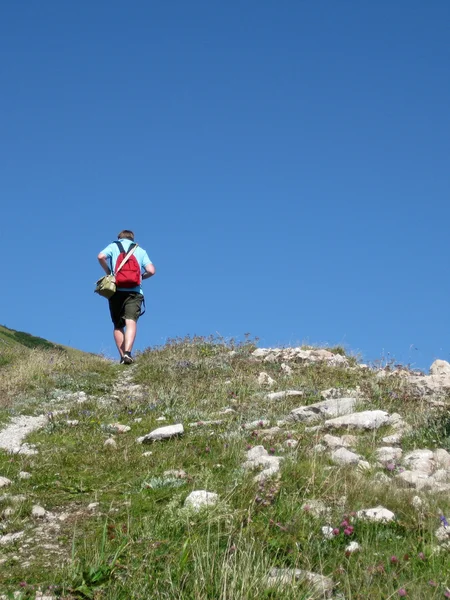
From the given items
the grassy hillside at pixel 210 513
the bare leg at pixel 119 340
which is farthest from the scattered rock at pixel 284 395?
the bare leg at pixel 119 340

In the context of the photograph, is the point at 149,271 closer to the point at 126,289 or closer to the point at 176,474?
the point at 126,289

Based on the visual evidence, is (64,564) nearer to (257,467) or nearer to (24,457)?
(257,467)

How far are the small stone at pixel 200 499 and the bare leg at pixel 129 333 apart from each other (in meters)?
11.3

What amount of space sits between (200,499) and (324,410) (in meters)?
4.47

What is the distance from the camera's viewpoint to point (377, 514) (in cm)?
567

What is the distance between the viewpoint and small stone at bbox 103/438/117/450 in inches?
321

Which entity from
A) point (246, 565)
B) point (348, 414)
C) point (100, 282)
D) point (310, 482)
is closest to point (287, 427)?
point (348, 414)

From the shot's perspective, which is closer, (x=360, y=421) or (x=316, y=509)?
(x=316, y=509)

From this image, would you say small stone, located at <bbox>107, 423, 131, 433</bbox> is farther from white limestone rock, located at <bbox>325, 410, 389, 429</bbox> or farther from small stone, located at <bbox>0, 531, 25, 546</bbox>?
small stone, located at <bbox>0, 531, 25, 546</bbox>

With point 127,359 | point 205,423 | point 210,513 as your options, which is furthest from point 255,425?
point 127,359

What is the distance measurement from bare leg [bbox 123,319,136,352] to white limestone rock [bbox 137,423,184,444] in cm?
856

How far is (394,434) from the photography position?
28.6 feet

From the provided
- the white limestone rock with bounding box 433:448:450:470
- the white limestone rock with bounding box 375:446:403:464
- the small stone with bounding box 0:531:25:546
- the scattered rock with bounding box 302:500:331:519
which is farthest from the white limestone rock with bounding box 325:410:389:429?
the small stone with bounding box 0:531:25:546

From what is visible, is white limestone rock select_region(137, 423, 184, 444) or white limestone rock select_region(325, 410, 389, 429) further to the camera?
white limestone rock select_region(325, 410, 389, 429)
